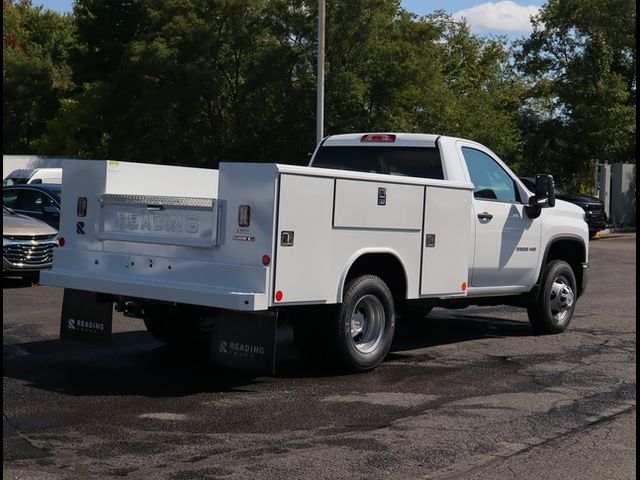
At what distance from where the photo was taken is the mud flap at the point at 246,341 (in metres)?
7.70

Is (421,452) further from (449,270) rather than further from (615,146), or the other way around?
(615,146)

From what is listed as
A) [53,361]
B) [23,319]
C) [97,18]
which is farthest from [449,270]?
[97,18]

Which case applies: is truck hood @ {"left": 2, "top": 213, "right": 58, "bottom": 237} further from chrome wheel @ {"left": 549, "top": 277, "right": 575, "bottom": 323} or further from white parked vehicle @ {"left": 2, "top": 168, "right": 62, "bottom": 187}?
white parked vehicle @ {"left": 2, "top": 168, "right": 62, "bottom": 187}

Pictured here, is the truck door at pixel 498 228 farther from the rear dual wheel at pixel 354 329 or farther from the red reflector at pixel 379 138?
the rear dual wheel at pixel 354 329

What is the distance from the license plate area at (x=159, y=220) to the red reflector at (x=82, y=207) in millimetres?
185

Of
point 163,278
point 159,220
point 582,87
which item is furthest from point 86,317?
point 582,87

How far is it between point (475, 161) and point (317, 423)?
4.29m

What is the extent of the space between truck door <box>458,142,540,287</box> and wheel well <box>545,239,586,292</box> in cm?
84

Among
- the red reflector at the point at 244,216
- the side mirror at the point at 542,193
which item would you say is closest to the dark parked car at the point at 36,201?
the side mirror at the point at 542,193

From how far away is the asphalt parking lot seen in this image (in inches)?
240

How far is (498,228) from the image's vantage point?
415 inches

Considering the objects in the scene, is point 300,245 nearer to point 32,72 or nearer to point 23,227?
point 23,227

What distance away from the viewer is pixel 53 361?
9.19m

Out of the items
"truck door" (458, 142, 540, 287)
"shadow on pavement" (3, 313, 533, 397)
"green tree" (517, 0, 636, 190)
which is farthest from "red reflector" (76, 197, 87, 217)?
"green tree" (517, 0, 636, 190)
